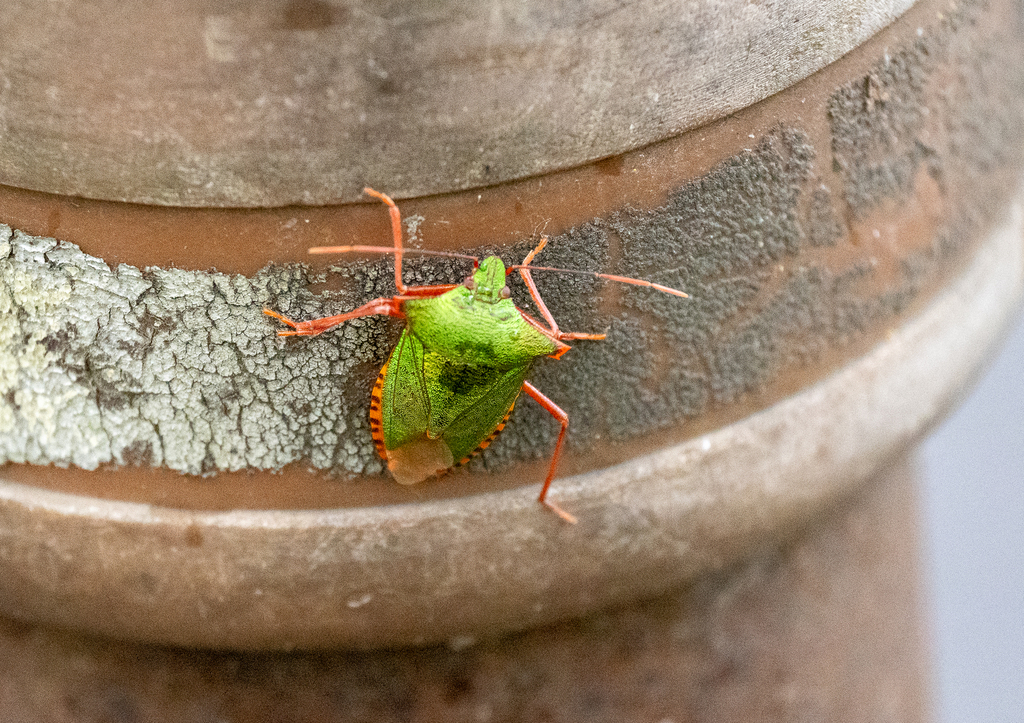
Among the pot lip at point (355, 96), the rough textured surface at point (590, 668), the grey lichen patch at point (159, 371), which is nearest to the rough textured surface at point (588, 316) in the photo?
the grey lichen patch at point (159, 371)

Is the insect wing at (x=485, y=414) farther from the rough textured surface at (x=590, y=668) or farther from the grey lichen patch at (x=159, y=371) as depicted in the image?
the rough textured surface at (x=590, y=668)

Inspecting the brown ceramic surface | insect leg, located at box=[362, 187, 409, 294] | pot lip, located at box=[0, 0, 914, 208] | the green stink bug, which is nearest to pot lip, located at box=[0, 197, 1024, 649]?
the brown ceramic surface

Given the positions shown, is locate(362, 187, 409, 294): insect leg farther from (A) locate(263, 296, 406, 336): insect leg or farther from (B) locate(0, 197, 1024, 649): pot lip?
(B) locate(0, 197, 1024, 649): pot lip

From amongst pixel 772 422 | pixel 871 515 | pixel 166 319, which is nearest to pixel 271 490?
pixel 166 319

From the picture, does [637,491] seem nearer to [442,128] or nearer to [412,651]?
[412,651]

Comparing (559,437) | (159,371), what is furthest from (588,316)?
(159,371)

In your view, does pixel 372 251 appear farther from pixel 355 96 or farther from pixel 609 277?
pixel 609 277
